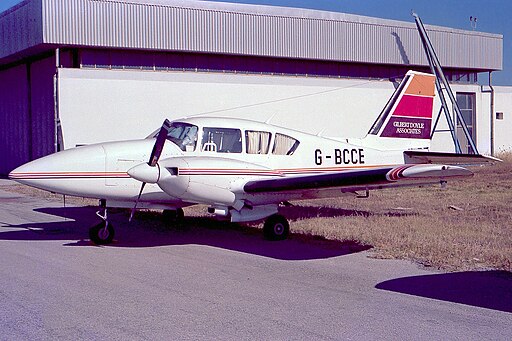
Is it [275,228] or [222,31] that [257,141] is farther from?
[222,31]

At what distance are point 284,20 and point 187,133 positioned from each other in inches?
1087

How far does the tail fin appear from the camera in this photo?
1736 centimetres

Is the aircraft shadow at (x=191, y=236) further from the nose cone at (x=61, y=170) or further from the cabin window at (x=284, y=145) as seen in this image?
the cabin window at (x=284, y=145)

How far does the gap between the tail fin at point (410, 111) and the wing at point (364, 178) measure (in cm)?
462

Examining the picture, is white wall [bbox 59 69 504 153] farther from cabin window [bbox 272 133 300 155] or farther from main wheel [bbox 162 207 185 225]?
cabin window [bbox 272 133 300 155]

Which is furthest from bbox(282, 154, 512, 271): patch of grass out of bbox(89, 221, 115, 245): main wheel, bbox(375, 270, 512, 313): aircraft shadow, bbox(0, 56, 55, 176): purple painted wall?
bbox(0, 56, 55, 176): purple painted wall

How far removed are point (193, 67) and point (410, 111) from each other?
845 inches

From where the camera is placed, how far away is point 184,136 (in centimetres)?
1305

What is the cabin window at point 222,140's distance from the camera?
13.2 meters

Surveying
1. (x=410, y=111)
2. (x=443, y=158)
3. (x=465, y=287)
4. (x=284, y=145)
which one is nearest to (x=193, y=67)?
(x=410, y=111)

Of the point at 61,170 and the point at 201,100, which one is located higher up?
the point at 201,100

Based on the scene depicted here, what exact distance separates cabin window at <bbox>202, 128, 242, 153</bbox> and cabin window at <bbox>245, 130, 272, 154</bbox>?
193 mm

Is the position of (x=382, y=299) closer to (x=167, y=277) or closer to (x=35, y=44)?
(x=167, y=277)

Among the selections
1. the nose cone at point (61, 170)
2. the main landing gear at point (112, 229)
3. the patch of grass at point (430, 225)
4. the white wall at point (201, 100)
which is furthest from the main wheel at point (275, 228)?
the white wall at point (201, 100)
